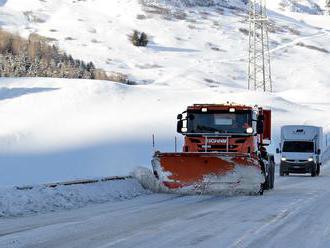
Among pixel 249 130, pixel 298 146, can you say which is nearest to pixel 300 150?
pixel 298 146

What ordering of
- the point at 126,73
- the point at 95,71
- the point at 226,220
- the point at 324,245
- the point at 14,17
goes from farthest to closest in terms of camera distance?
the point at 14,17
the point at 126,73
the point at 95,71
the point at 226,220
the point at 324,245

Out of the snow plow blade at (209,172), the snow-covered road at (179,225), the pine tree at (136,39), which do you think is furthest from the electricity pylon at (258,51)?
the snow-covered road at (179,225)

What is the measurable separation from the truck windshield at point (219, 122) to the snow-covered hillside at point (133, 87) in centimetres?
445

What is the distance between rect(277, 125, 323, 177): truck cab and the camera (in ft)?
118

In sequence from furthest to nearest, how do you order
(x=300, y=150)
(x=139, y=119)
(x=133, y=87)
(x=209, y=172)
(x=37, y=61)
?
(x=37, y=61) < (x=133, y=87) < (x=139, y=119) < (x=300, y=150) < (x=209, y=172)

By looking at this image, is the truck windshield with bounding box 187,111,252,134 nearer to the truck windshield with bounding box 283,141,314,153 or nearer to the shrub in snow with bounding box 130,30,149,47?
the truck windshield with bounding box 283,141,314,153

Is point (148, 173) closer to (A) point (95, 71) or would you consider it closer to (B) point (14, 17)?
(A) point (95, 71)

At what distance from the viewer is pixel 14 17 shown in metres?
127

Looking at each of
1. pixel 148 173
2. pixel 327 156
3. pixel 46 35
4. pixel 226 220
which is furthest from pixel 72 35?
pixel 226 220

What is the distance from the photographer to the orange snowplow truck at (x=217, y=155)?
20.4 m

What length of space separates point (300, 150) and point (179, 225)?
79.7ft

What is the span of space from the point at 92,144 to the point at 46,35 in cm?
7586

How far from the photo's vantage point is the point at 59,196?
17000 mm

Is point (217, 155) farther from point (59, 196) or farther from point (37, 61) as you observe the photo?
point (37, 61)
